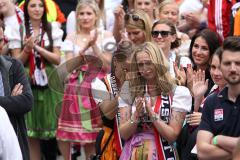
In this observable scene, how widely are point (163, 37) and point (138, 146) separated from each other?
2093 millimetres

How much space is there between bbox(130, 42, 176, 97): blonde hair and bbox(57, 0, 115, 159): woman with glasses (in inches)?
26.9

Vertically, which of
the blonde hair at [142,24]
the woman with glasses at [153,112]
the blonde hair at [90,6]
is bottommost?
the woman with glasses at [153,112]

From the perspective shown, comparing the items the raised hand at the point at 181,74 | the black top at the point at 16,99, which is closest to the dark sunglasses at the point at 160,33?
the raised hand at the point at 181,74

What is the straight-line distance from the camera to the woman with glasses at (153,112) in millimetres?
8633

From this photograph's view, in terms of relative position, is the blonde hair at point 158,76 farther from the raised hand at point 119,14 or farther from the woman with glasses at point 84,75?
the raised hand at point 119,14

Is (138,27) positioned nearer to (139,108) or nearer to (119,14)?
(119,14)

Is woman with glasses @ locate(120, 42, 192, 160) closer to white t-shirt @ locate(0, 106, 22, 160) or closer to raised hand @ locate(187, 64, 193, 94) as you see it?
raised hand @ locate(187, 64, 193, 94)

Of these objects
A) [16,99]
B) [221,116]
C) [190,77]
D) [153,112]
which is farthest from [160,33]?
[221,116]

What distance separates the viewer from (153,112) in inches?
337

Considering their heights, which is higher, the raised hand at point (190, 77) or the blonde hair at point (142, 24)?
the blonde hair at point (142, 24)

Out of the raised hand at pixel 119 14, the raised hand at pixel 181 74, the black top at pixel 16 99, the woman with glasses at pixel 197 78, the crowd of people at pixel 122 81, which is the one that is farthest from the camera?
the raised hand at pixel 119 14

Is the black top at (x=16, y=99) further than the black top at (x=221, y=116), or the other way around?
the black top at (x=16, y=99)

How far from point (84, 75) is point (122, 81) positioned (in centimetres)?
120

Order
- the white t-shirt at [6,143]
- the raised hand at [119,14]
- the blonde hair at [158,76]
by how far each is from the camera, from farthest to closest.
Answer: the raised hand at [119,14]
the blonde hair at [158,76]
the white t-shirt at [6,143]
